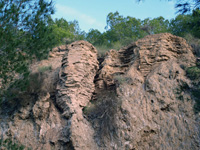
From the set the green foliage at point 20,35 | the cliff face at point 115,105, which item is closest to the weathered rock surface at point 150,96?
the cliff face at point 115,105

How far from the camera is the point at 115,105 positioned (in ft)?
30.9

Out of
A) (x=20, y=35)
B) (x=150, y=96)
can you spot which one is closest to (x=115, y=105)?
(x=150, y=96)

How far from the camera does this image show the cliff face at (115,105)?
8695mm

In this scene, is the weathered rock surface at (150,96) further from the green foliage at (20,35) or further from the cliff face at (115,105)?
the green foliage at (20,35)

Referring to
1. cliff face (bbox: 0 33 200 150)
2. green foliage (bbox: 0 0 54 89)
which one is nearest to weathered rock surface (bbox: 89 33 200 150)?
cliff face (bbox: 0 33 200 150)

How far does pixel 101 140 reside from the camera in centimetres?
884

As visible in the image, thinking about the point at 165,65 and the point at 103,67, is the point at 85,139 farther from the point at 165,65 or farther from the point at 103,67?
the point at 165,65

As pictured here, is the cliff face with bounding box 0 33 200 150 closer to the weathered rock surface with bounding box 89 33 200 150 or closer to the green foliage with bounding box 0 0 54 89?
the weathered rock surface with bounding box 89 33 200 150

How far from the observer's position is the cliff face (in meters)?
8.70

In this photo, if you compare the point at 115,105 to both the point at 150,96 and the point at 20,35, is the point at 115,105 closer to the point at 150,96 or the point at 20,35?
the point at 150,96

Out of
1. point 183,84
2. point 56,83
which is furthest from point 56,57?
point 183,84

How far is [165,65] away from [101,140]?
436 centimetres

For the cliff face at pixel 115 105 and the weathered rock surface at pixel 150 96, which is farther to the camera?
the cliff face at pixel 115 105

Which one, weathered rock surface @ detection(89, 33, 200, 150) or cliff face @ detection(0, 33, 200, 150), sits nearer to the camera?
weathered rock surface @ detection(89, 33, 200, 150)
